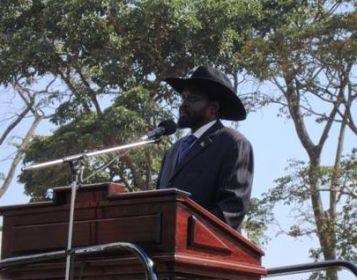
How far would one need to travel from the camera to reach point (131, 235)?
3547mm

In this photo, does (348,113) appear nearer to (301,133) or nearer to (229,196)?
(301,133)

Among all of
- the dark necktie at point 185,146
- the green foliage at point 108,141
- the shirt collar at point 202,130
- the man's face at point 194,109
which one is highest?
the green foliage at point 108,141

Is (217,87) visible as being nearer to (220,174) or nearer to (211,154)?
(211,154)

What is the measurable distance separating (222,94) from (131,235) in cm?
Answer: 128

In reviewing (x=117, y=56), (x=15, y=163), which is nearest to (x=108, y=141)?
(x=117, y=56)

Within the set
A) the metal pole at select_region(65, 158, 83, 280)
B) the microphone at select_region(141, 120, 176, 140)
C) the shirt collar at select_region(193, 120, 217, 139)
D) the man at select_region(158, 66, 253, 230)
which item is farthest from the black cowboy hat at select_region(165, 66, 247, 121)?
the metal pole at select_region(65, 158, 83, 280)

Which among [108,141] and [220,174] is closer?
[220,174]

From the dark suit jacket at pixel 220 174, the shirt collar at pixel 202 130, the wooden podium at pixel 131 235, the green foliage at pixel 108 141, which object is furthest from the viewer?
the green foliage at pixel 108 141

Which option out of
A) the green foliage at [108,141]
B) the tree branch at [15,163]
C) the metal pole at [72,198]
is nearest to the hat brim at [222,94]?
the metal pole at [72,198]

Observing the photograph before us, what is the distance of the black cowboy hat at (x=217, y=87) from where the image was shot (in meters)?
4.53

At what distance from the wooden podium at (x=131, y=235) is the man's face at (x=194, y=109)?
91 centimetres

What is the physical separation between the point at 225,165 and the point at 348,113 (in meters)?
15.3

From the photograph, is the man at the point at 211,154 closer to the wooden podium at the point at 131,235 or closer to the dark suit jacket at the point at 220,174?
the dark suit jacket at the point at 220,174

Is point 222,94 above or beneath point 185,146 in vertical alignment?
above
